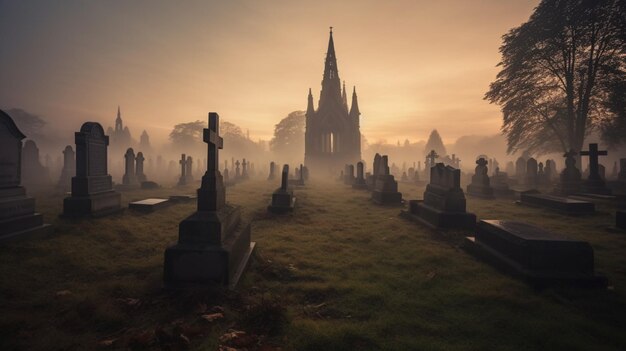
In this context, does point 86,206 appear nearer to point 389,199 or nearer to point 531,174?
point 389,199

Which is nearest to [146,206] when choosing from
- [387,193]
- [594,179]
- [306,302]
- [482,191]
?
[306,302]

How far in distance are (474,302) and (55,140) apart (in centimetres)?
8617

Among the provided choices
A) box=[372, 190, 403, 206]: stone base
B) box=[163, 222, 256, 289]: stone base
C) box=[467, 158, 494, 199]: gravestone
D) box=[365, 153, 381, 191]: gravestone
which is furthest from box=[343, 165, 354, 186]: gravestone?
box=[163, 222, 256, 289]: stone base

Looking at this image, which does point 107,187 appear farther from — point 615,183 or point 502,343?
point 615,183

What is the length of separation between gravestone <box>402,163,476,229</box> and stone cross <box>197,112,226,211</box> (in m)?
5.89

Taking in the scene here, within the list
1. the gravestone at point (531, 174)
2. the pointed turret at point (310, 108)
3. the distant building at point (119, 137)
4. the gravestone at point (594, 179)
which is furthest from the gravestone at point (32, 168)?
the distant building at point (119, 137)

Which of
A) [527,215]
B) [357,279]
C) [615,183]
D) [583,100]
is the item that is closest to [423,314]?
[357,279]

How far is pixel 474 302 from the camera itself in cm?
346

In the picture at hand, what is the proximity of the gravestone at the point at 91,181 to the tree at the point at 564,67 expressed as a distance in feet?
85.2

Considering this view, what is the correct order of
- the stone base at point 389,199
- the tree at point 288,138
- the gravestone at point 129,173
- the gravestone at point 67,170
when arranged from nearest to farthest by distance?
the stone base at point 389,199
the gravestone at point 129,173
the gravestone at point 67,170
the tree at point 288,138

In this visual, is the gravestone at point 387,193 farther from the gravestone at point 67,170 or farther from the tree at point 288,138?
the tree at point 288,138

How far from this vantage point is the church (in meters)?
36.8

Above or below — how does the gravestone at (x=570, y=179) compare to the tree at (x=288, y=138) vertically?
below

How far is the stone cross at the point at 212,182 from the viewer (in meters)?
4.29
